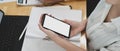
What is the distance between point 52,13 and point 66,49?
22 centimetres

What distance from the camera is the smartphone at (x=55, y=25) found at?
96 centimetres

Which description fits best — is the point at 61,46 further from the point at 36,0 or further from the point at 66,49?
the point at 36,0

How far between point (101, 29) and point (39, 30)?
30 cm

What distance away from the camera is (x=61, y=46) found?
984mm

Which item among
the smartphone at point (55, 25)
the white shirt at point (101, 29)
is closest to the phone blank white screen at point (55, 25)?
the smartphone at point (55, 25)

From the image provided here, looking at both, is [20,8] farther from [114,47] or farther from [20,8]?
[114,47]

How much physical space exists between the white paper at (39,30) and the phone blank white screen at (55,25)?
0.07m

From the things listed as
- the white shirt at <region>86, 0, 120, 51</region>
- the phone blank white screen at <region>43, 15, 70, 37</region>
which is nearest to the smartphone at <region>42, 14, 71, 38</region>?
the phone blank white screen at <region>43, 15, 70, 37</region>

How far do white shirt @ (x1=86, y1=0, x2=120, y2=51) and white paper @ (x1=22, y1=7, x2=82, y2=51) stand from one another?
83mm

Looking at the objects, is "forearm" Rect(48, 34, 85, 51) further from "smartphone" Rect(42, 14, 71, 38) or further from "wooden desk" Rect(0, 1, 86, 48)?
"wooden desk" Rect(0, 1, 86, 48)

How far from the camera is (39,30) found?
1.02m

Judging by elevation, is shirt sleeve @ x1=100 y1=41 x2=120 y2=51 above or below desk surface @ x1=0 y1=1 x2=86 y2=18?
below

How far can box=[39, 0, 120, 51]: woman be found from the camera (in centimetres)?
95

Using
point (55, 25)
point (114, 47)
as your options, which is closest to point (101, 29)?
point (114, 47)
